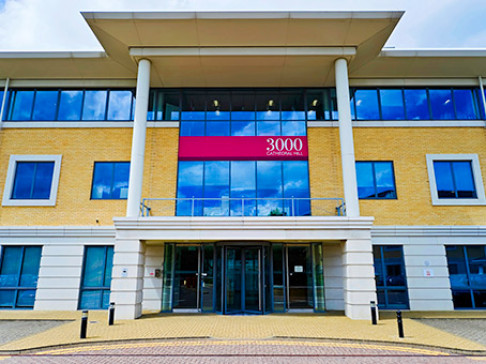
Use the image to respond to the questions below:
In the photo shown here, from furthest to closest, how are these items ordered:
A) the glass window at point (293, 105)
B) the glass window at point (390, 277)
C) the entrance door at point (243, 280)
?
the glass window at point (293, 105), the glass window at point (390, 277), the entrance door at point (243, 280)

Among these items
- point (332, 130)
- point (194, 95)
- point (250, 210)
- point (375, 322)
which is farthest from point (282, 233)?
point (194, 95)

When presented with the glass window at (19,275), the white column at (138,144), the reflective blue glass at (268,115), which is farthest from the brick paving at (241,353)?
the reflective blue glass at (268,115)

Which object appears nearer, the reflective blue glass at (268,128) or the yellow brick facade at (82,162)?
the yellow brick facade at (82,162)

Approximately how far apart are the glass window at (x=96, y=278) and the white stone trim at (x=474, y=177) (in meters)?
13.3

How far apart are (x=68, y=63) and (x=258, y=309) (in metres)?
12.4

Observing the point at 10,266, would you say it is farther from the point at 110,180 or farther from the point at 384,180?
the point at 384,180

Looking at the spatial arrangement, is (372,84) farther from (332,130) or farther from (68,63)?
(68,63)

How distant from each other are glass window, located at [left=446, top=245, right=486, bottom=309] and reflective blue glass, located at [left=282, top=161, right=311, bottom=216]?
231 inches

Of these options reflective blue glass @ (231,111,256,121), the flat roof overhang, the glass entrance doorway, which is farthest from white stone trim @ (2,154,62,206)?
reflective blue glass @ (231,111,256,121)

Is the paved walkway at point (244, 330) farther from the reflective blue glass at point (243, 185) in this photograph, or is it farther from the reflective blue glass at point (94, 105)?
the reflective blue glass at point (94, 105)

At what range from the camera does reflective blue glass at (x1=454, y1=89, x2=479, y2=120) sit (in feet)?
48.1

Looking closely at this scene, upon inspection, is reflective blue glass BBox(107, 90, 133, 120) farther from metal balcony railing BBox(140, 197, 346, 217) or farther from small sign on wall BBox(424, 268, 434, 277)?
small sign on wall BBox(424, 268, 434, 277)

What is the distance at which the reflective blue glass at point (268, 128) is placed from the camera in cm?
1439

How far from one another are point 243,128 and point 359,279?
751cm
